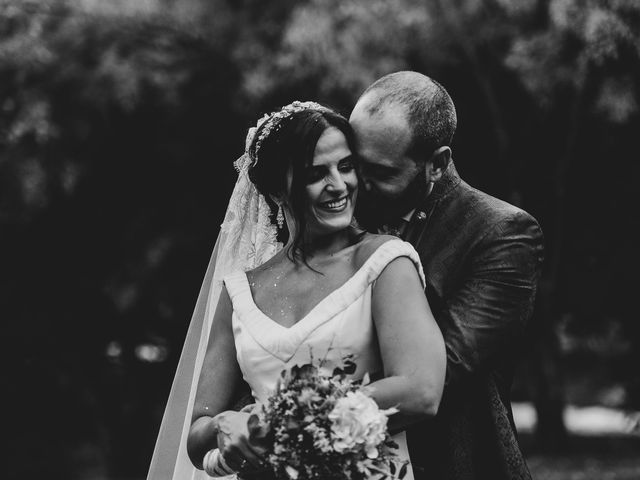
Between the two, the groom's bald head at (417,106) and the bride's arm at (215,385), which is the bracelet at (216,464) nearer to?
the bride's arm at (215,385)

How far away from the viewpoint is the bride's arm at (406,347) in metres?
3.06

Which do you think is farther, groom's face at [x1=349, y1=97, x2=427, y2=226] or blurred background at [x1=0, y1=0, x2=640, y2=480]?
blurred background at [x1=0, y1=0, x2=640, y2=480]

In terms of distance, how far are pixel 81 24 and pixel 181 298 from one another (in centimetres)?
338

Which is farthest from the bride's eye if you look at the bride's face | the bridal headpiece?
the bridal headpiece

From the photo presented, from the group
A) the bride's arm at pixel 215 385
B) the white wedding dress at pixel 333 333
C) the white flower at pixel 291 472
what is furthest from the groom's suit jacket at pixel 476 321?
the white flower at pixel 291 472

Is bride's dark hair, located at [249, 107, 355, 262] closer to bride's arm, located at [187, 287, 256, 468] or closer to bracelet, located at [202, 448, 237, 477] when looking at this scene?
bride's arm, located at [187, 287, 256, 468]

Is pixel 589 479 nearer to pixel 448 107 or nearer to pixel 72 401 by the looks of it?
pixel 72 401

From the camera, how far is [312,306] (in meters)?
3.35

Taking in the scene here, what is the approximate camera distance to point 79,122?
11.5 metres

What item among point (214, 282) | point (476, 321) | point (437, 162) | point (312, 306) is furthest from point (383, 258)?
point (214, 282)

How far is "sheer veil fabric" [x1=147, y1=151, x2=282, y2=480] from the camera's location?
3980 mm

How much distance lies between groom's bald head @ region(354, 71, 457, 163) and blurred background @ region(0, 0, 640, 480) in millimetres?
5845

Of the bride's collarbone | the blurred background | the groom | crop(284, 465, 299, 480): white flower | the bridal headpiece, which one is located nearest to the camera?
crop(284, 465, 299, 480): white flower

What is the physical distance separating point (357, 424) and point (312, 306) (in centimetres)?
62
